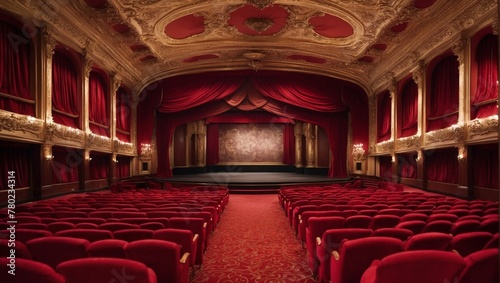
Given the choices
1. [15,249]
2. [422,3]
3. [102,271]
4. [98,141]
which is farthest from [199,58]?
[102,271]

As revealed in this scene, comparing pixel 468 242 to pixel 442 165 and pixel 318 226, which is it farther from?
pixel 442 165

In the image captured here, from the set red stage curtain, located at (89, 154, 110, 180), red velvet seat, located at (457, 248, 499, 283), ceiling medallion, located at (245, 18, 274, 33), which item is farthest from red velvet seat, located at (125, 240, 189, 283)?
red stage curtain, located at (89, 154, 110, 180)

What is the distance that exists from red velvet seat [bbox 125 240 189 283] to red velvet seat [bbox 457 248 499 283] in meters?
→ 1.86

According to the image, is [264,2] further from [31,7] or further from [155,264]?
[155,264]

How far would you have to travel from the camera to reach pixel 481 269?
1.85m

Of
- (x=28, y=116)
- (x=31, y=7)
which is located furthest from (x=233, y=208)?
(x=31, y=7)

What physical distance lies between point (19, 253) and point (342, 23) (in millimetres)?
9927

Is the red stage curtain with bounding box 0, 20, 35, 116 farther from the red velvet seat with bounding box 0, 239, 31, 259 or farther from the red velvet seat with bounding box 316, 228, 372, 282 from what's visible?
the red velvet seat with bounding box 316, 228, 372, 282

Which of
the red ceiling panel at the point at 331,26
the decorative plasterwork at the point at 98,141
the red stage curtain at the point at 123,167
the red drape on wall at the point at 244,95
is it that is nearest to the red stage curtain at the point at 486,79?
the red ceiling panel at the point at 331,26

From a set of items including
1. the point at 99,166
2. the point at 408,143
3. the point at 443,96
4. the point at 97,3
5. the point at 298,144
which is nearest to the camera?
the point at 97,3

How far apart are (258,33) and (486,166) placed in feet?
25.5

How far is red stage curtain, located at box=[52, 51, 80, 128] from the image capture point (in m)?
8.52

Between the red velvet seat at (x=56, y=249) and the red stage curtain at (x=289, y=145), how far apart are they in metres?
18.4

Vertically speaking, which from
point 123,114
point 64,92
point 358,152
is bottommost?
point 358,152
